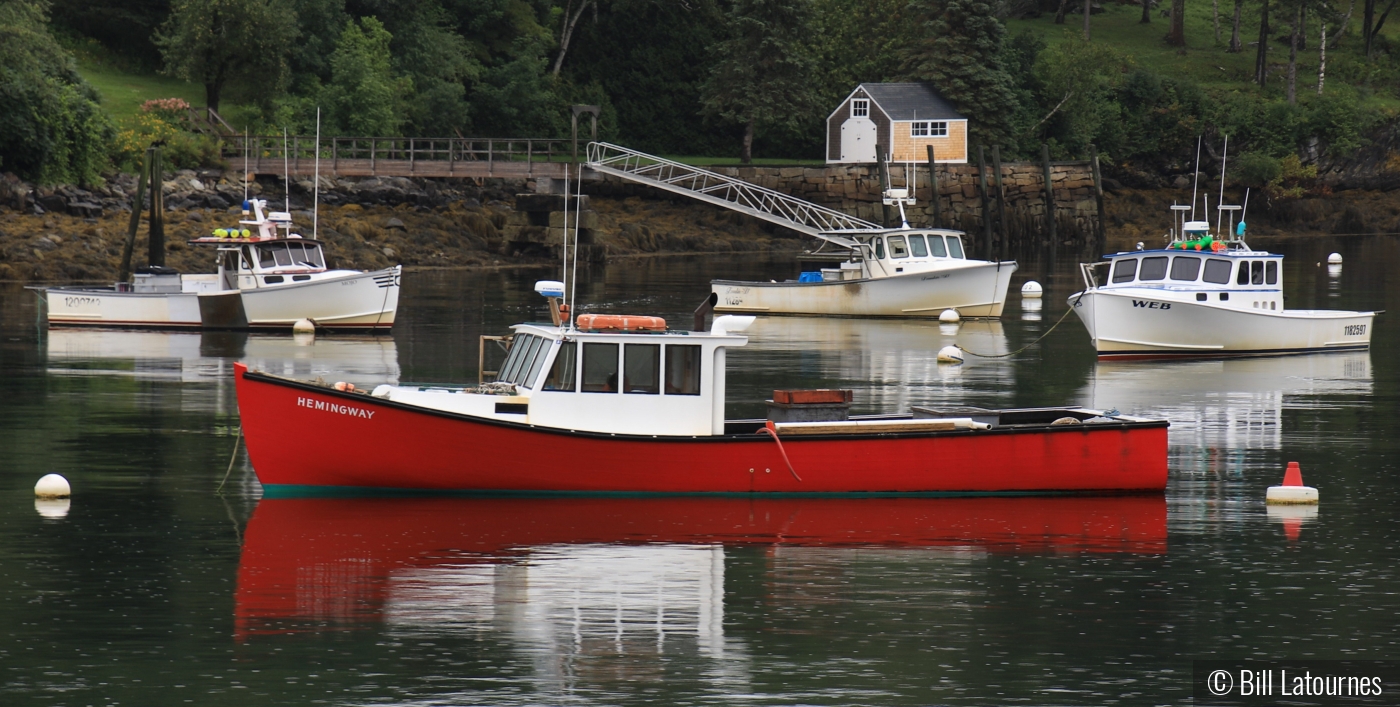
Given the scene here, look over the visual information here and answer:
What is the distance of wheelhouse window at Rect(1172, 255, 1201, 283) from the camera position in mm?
32906

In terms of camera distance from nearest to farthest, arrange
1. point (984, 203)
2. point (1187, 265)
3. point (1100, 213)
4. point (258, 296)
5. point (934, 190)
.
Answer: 1. point (1187, 265)
2. point (258, 296)
3. point (984, 203)
4. point (934, 190)
5. point (1100, 213)

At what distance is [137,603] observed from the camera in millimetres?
13430

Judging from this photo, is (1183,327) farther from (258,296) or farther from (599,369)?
(258,296)

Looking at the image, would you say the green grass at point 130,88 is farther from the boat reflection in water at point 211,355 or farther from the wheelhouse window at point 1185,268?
the wheelhouse window at point 1185,268

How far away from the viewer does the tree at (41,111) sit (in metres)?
49.1

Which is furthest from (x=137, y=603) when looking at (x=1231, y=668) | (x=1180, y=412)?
(x=1180, y=412)

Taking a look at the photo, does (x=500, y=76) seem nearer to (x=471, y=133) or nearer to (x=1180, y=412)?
(x=471, y=133)

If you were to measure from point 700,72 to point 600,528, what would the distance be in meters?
67.4

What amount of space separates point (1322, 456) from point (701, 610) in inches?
438

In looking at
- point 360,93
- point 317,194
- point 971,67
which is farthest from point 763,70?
point 317,194

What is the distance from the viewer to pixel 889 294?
141 feet

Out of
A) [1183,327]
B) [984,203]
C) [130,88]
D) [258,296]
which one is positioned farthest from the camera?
[984,203]

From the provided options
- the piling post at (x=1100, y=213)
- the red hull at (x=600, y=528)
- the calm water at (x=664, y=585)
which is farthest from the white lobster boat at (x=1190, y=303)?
the piling post at (x=1100, y=213)

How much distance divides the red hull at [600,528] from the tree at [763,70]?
2330 inches
